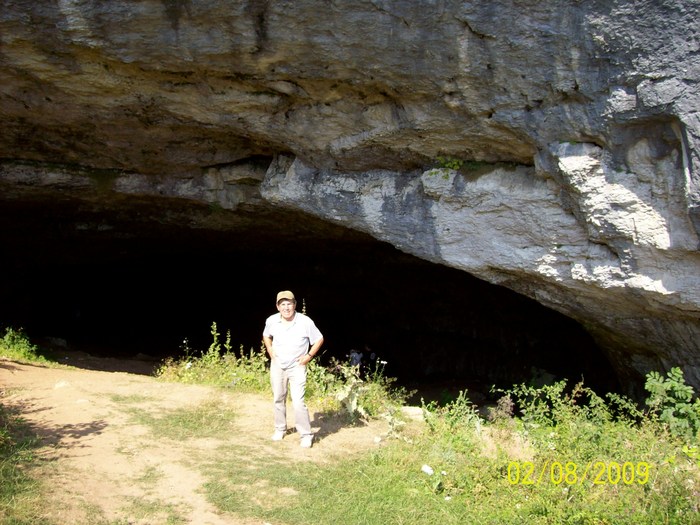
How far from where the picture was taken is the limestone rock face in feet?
16.1

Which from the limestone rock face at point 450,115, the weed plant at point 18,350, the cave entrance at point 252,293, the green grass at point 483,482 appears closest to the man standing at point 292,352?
the green grass at point 483,482

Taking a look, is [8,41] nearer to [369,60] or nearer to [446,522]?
[369,60]

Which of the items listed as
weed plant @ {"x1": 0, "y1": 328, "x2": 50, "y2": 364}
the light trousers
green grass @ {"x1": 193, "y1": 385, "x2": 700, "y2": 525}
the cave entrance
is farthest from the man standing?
weed plant @ {"x1": 0, "y1": 328, "x2": 50, "y2": 364}

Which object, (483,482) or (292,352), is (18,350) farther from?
(483,482)

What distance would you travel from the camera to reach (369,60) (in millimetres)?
5547

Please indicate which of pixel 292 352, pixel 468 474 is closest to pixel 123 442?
pixel 292 352

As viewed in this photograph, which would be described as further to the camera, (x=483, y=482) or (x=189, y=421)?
(x=189, y=421)

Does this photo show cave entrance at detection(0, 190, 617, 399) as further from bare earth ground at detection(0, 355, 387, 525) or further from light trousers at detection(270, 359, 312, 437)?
light trousers at detection(270, 359, 312, 437)

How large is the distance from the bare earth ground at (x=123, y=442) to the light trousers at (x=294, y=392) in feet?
0.67

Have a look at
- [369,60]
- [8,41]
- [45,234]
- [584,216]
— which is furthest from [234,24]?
[45,234]

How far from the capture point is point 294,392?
513 centimetres

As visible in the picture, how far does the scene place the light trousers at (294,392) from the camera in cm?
514

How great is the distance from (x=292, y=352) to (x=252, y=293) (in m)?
9.69

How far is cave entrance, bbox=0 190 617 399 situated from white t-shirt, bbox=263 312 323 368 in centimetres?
396
